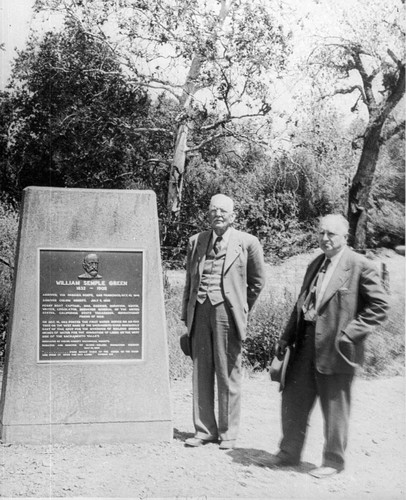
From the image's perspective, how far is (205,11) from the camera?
9.89 meters

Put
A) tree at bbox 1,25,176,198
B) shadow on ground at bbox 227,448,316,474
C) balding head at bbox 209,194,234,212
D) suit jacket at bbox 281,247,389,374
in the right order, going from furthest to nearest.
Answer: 1. tree at bbox 1,25,176,198
2. balding head at bbox 209,194,234,212
3. shadow on ground at bbox 227,448,316,474
4. suit jacket at bbox 281,247,389,374

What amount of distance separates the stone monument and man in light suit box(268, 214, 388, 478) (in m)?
1.20

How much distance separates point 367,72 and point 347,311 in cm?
728

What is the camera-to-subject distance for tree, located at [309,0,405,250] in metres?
9.83

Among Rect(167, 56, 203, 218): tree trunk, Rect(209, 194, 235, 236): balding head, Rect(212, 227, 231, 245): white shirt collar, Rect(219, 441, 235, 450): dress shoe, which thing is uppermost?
Rect(167, 56, 203, 218): tree trunk

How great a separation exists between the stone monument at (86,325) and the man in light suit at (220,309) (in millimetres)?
340

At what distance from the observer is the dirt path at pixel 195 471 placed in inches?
167

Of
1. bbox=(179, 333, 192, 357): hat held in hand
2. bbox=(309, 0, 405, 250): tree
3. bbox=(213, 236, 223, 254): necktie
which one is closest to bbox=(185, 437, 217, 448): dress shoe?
bbox=(179, 333, 192, 357): hat held in hand

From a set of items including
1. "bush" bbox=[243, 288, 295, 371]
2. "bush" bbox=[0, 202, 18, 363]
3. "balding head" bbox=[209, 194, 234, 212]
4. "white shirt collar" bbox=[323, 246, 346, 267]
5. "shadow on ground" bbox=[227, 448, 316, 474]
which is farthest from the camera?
"bush" bbox=[0, 202, 18, 363]

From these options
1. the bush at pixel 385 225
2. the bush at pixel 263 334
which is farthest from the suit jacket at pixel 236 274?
the bush at pixel 385 225

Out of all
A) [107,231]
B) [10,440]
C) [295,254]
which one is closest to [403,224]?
[295,254]

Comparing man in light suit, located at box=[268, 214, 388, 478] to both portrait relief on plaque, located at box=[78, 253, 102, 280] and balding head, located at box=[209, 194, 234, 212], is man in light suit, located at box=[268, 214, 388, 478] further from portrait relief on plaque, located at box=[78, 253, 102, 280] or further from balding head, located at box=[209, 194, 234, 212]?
portrait relief on plaque, located at box=[78, 253, 102, 280]

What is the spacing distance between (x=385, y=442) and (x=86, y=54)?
7617 millimetres

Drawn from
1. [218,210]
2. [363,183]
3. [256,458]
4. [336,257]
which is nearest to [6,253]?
[363,183]
